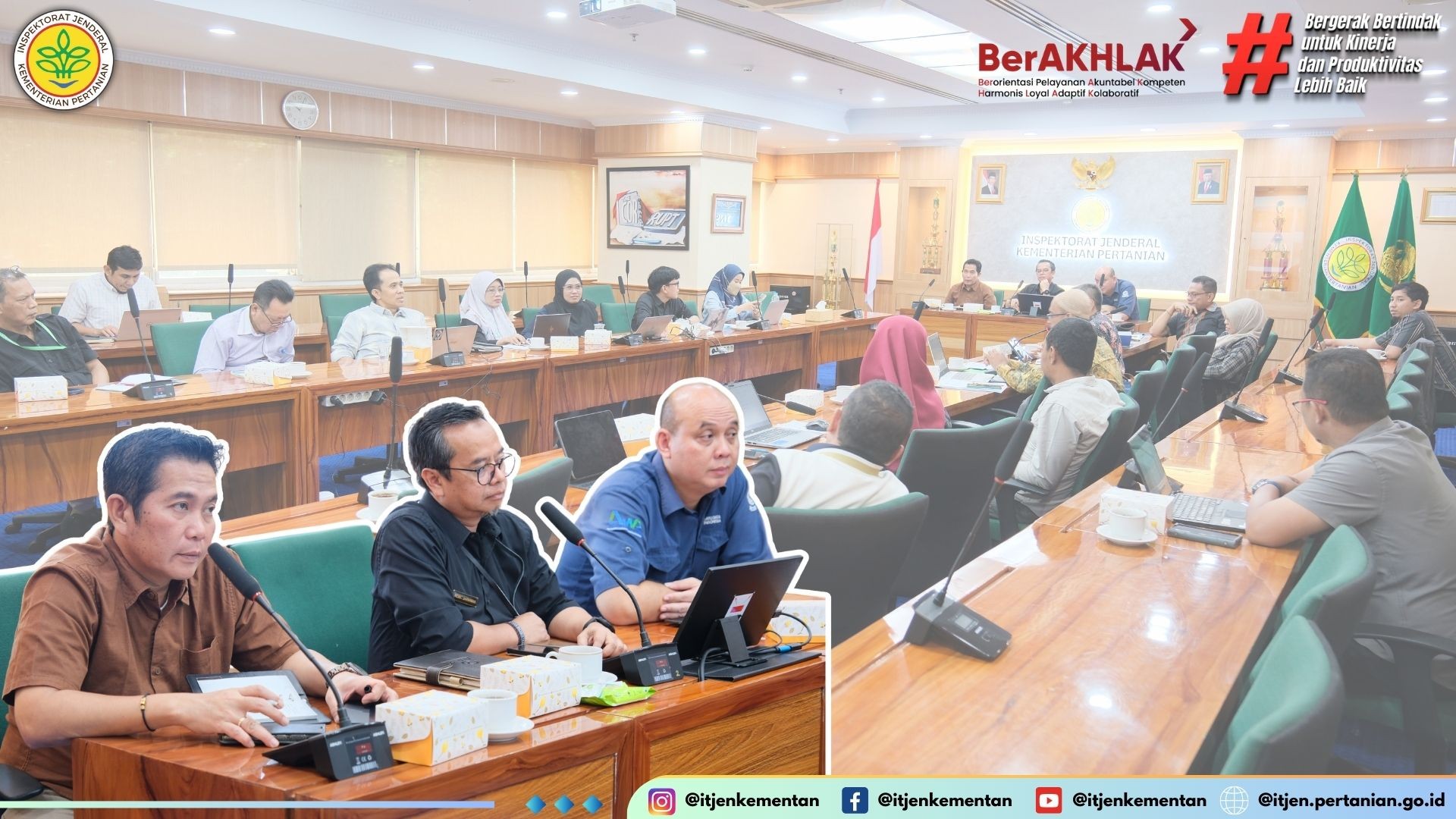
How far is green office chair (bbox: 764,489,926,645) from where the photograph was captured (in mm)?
2328

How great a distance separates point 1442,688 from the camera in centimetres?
237

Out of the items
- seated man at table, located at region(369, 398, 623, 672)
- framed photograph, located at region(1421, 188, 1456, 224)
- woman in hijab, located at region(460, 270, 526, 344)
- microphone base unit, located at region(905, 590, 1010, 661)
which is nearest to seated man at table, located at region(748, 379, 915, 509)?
microphone base unit, located at region(905, 590, 1010, 661)

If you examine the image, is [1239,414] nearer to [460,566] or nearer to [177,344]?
[460,566]

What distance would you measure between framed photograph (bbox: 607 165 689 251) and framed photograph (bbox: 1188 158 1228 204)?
5442mm

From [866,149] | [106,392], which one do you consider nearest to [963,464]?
[106,392]

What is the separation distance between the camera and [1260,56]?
7.42 metres

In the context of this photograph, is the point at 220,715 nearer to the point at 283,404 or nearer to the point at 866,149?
the point at 283,404

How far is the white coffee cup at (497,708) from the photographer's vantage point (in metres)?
1.30

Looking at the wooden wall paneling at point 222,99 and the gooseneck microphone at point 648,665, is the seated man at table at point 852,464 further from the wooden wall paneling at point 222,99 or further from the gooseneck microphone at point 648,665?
the wooden wall paneling at point 222,99

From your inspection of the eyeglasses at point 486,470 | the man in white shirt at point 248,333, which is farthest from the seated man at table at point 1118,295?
the eyeglasses at point 486,470

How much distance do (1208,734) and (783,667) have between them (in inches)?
26.6

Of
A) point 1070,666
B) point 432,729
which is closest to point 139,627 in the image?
point 432,729

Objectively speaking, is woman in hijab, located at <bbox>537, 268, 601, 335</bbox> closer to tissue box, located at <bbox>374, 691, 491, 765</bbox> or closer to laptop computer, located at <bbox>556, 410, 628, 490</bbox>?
laptop computer, located at <bbox>556, 410, 628, 490</bbox>

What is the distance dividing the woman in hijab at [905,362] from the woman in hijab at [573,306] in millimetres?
3033
